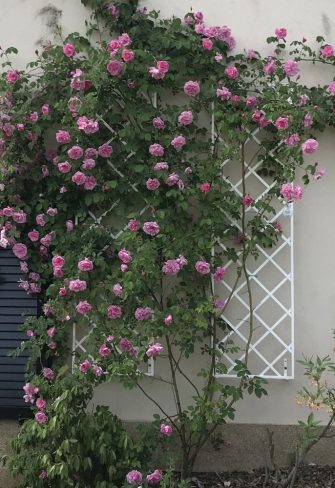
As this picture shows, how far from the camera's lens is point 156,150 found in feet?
11.6

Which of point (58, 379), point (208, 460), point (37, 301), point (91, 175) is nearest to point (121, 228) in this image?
point (91, 175)

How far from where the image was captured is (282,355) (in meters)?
3.70

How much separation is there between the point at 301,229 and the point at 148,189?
100 centimetres

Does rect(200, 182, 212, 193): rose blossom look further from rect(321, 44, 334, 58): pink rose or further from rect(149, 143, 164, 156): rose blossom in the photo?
rect(321, 44, 334, 58): pink rose

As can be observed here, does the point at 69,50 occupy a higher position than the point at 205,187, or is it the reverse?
the point at 69,50

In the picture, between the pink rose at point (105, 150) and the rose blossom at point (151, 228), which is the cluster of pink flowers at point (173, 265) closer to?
the rose blossom at point (151, 228)

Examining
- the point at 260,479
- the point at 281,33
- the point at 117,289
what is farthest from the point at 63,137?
the point at 260,479

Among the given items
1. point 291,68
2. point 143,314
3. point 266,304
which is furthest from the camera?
point 266,304

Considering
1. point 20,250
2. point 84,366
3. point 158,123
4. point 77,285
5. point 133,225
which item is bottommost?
point 84,366

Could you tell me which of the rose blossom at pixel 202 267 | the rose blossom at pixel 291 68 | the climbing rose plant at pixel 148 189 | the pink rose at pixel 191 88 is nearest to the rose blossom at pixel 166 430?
the climbing rose plant at pixel 148 189

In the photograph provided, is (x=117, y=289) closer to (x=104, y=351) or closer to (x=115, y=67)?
(x=104, y=351)

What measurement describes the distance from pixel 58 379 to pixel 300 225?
5.69 feet

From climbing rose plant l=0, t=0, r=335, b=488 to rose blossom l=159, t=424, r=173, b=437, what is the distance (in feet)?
0.09

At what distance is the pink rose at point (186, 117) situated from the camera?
3533mm
